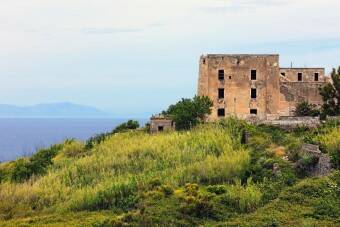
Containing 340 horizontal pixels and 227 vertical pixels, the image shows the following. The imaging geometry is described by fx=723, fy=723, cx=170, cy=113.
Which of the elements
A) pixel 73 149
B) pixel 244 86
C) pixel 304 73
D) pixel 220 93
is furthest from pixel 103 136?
pixel 304 73

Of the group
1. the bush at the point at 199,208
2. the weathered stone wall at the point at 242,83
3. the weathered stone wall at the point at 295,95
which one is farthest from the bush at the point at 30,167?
the weathered stone wall at the point at 295,95

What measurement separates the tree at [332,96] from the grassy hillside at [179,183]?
5.88 meters

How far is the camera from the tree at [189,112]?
1692 inches

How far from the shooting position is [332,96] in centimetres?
4472

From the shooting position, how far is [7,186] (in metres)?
35.4

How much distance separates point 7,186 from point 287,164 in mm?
13790

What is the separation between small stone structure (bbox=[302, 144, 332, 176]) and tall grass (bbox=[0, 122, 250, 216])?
3.08m

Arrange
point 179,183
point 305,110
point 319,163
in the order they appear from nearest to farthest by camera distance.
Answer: point 319,163 → point 179,183 → point 305,110

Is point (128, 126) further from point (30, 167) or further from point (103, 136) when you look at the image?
point (30, 167)

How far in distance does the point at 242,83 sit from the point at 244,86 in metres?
0.24

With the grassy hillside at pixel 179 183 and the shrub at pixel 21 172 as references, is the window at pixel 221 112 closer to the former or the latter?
the grassy hillside at pixel 179 183

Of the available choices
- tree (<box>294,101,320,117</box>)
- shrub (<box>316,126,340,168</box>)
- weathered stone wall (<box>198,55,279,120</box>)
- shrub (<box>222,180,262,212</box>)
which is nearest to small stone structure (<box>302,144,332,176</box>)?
shrub (<box>316,126,340,168</box>)

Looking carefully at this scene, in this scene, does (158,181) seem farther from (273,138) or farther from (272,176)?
(273,138)

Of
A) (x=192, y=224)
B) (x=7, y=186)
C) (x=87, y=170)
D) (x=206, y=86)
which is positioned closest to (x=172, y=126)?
(x=206, y=86)
